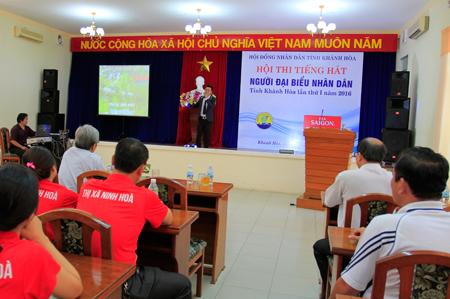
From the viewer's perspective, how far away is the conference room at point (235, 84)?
15.5 feet

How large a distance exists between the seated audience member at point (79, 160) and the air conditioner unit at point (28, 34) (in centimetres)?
571

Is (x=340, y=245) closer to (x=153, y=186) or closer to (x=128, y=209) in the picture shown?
(x=128, y=209)

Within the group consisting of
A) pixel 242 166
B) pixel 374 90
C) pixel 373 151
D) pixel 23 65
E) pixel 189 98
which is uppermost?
pixel 23 65

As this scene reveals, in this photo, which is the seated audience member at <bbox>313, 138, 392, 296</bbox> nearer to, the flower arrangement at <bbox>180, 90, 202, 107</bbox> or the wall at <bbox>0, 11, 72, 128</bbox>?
the flower arrangement at <bbox>180, 90, 202, 107</bbox>

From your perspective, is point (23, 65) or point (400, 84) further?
point (23, 65)

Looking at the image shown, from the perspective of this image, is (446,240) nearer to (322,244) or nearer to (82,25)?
(322,244)

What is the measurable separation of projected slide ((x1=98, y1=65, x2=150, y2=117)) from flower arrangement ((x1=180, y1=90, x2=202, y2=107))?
100 cm

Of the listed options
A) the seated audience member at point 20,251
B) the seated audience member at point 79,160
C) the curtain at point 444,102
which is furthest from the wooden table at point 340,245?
the curtain at point 444,102

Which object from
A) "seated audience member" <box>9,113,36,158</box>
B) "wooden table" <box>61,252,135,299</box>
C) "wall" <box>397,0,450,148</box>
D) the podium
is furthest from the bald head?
"seated audience member" <box>9,113,36,158</box>

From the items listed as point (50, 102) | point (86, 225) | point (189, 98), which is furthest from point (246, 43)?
point (86, 225)

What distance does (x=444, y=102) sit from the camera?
423 centimetres

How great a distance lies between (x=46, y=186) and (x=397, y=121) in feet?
17.6

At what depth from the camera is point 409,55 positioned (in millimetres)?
6281

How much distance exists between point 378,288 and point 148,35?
8137 mm
